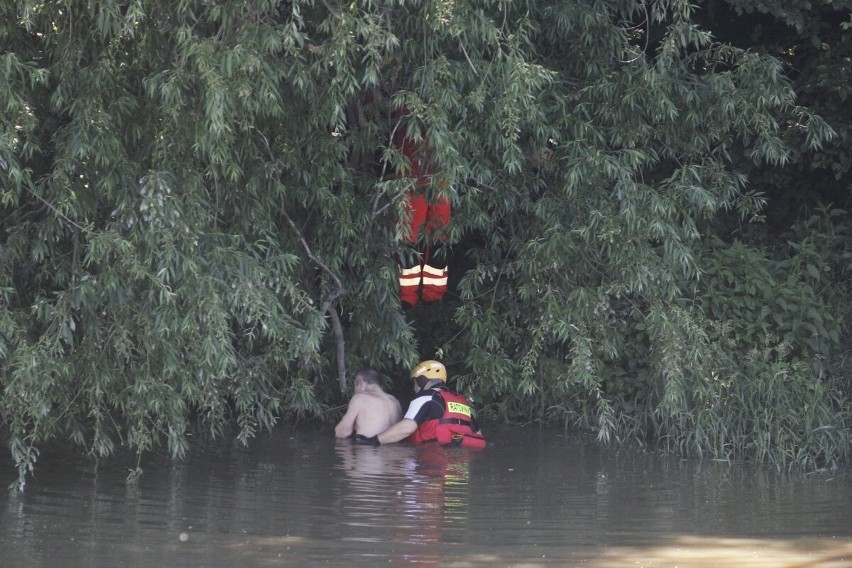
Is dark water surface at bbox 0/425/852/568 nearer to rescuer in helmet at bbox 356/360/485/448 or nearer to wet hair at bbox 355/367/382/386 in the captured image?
rescuer in helmet at bbox 356/360/485/448

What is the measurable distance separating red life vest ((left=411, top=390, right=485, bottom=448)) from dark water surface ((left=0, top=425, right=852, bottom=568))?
0.13m

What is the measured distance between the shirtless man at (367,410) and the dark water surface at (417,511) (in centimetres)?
17

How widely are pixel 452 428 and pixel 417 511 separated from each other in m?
2.41

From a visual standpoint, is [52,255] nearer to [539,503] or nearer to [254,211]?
[254,211]

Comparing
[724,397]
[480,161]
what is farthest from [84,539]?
[724,397]

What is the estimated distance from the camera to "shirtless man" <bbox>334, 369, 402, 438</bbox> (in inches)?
379

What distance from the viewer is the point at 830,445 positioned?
9242mm

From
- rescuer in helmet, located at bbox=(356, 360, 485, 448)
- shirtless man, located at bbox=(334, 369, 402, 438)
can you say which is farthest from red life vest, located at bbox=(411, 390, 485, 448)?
shirtless man, located at bbox=(334, 369, 402, 438)

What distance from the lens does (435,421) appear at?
953cm

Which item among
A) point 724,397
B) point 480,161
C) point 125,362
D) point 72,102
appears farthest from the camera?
point 724,397

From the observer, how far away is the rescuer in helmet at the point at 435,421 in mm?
9523

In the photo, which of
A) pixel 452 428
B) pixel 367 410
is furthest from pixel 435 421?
pixel 367 410

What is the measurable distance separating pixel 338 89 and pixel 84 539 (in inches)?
128

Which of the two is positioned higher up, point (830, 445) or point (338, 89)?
point (338, 89)
